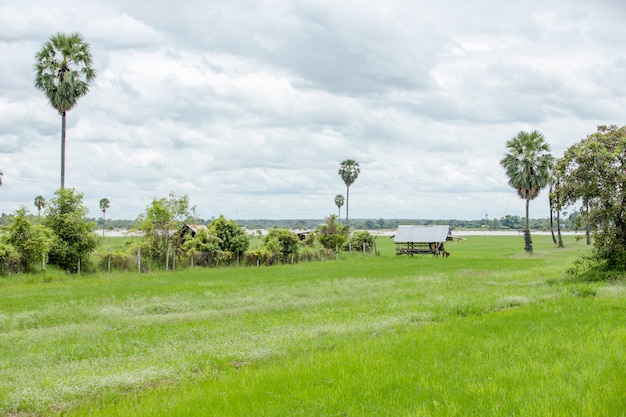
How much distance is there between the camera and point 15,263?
33.6 meters

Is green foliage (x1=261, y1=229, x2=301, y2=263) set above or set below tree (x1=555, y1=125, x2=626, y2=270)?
below

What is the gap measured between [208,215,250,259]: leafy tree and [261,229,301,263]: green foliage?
282 centimetres

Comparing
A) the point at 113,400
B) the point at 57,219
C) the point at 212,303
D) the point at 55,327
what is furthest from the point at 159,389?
the point at 57,219

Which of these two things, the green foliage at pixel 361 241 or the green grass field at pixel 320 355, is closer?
the green grass field at pixel 320 355

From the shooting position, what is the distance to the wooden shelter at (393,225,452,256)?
70625mm

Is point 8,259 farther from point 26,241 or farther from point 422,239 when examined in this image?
point 422,239

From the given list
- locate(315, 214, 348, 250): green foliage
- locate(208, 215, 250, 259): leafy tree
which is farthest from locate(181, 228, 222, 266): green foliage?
locate(315, 214, 348, 250): green foliage

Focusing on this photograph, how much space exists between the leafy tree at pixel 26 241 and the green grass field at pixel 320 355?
1229cm

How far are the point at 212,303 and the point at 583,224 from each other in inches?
729

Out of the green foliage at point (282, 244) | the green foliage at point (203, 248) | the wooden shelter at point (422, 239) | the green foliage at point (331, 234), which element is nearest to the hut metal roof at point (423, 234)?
the wooden shelter at point (422, 239)

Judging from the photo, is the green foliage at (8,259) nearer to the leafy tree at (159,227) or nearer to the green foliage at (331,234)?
the leafy tree at (159,227)

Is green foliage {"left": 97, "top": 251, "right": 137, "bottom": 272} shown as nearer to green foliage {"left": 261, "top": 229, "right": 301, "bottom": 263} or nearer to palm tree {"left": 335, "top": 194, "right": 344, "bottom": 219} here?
green foliage {"left": 261, "top": 229, "right": 301, "bottom": 263}

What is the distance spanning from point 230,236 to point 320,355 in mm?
37841

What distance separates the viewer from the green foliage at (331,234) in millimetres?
65688
